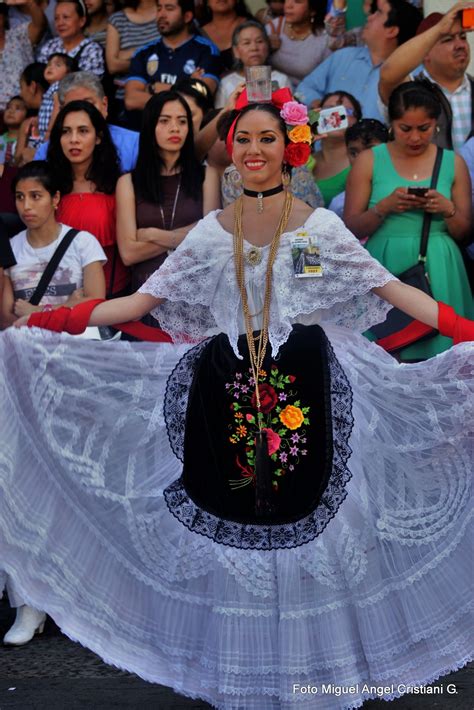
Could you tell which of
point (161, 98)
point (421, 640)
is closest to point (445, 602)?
point (421, 640)

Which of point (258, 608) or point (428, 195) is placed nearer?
point (258, 608)

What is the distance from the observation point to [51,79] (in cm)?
799

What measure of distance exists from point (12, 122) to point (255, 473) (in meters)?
5.25

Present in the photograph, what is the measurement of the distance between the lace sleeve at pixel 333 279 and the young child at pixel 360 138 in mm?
2473

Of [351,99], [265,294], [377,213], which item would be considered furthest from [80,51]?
[265,294]

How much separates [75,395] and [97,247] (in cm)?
175

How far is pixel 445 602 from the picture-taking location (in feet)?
13.8

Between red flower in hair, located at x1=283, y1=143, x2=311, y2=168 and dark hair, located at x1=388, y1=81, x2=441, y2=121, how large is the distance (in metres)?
1.92

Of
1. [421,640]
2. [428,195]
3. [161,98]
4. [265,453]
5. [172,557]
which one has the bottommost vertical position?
[421,640]

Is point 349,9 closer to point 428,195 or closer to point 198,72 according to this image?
point 198,72

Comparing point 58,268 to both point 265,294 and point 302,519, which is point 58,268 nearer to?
point 265,294

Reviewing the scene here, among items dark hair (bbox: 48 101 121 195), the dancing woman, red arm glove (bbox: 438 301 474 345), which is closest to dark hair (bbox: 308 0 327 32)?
Answer: dark hair (bbox: 48 101 121 195)

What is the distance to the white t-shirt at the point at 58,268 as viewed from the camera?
6066 millimetres

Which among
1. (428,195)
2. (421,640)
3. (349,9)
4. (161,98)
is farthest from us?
(349,9)
